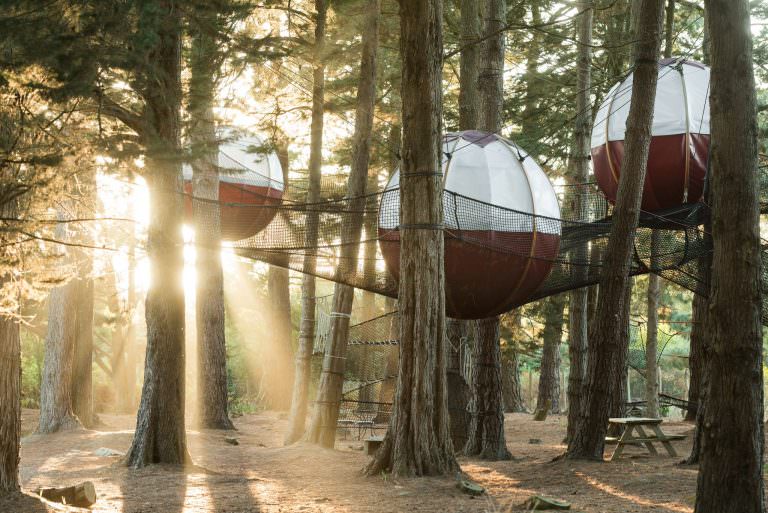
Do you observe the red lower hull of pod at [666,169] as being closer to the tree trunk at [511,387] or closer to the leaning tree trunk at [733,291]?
the leaning tree trunk at [733,291]

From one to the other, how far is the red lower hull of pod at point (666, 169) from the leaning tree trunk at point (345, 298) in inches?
108

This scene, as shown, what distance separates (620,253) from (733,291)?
366 centimetres

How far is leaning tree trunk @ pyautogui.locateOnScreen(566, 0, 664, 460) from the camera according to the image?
8.41m

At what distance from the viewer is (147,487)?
23.5 ft


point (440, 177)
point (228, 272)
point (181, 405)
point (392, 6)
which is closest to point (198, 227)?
point (181, 405)

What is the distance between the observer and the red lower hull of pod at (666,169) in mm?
8438

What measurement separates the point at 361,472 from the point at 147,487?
1.88 m

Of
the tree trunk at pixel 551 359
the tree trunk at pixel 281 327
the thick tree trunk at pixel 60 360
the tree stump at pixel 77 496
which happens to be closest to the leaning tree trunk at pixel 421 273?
the tree stump at pixel 77 496

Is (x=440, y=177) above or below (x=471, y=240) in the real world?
above

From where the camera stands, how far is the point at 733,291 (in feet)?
16.4

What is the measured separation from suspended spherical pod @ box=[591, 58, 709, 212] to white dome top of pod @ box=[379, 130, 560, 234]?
1395mm

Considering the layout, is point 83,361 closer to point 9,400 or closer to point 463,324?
point 463,324

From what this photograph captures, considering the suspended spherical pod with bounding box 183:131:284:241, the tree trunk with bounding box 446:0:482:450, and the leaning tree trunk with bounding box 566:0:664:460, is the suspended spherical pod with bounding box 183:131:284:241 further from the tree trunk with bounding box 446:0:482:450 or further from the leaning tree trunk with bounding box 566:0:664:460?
the leaning tree trunk with bounding box 566:0:664:460

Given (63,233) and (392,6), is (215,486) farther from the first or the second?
(392,6)
